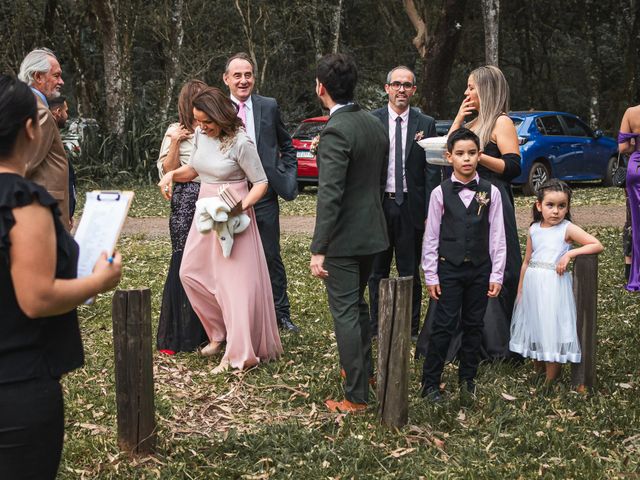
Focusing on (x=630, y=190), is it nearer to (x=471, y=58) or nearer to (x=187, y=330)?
(x=187, y=330)

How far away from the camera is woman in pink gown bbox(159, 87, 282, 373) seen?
21.9ft

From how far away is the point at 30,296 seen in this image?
282cm

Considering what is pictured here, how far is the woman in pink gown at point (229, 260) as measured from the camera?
6668 mm

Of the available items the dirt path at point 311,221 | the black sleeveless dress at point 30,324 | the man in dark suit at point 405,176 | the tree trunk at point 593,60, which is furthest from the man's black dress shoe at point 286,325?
the tree trunk at point 593,60

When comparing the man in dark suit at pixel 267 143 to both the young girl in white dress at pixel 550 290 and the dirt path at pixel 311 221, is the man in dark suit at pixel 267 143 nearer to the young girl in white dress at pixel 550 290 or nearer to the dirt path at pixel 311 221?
the young girl in white dress at pixel 550 290

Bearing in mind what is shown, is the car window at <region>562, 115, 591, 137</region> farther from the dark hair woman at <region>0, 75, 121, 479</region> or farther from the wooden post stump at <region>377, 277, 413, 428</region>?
the dark hair woman at <region>0, 75, 121, 479</region>

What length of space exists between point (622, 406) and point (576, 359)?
44 cm

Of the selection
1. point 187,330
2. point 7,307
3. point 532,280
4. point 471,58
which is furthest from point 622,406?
point 471,58

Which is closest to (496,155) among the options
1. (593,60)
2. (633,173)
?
(633,173)

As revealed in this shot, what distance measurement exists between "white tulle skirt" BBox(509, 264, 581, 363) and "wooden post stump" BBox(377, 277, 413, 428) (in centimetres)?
126

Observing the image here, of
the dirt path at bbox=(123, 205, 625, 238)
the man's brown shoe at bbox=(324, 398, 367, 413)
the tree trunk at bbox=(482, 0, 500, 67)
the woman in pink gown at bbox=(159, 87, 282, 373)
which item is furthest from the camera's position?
the tree trunk at bbox=(482, 0, 500, 67)

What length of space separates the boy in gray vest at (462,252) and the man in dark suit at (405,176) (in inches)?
58.8

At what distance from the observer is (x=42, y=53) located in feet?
20.9

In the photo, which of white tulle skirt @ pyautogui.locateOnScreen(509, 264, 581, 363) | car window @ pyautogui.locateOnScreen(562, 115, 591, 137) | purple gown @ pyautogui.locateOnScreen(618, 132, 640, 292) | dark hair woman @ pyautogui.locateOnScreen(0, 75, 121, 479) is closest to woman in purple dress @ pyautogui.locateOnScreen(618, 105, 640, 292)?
purple gown @ pyautogui.locateOnScreen(618, 132, 640, 292)
